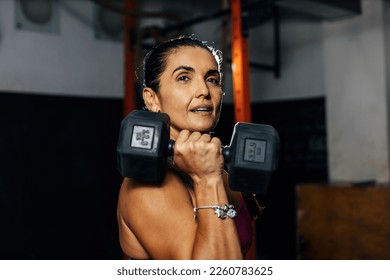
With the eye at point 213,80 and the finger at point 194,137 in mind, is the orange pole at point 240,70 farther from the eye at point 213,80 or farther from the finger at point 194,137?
the finger at point 194,137

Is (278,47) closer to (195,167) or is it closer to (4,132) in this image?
(4,132)

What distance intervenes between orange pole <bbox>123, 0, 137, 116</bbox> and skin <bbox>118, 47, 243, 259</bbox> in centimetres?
186

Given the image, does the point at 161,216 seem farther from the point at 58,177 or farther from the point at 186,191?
the point at 58,177

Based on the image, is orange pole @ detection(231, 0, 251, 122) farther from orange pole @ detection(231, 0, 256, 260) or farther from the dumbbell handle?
the dumbbell handle

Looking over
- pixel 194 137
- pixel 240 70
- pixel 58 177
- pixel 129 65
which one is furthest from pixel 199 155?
pixel 58 177

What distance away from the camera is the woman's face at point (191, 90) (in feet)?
3.02

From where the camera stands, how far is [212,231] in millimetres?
775

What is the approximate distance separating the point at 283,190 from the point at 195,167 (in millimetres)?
2814

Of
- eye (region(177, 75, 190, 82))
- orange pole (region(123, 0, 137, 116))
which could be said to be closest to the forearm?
eye (region(177, 75, 190, 82))

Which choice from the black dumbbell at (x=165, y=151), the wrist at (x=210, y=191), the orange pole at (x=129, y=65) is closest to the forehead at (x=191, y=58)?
the black dumbbell at (x=165, y=151)

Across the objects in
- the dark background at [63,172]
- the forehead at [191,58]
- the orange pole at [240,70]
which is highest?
the orange pole at [240,70]

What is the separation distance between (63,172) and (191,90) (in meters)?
2.17

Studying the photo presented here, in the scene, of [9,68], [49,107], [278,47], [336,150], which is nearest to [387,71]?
[336,150]

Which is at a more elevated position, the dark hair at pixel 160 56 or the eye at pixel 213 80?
the dark hair at pixel 160 56
